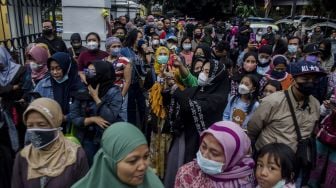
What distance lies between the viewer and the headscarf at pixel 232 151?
7.74 ft

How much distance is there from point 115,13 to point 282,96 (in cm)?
1374

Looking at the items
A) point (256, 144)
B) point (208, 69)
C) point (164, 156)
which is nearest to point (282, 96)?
point (256, 144)

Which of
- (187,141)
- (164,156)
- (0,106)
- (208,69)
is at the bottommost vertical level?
(164,156)

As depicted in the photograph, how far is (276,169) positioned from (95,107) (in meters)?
1.74

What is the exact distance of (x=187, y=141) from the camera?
12.0 ft

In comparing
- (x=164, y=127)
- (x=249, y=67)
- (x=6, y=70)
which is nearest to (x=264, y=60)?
(x=249, y=67)

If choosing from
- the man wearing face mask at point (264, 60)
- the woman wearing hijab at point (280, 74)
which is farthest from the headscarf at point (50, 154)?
the man wearing face mask at point (264, 60)

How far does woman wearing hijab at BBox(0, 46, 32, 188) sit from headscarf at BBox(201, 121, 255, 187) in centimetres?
199

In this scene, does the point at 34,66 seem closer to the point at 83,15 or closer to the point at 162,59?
the point at 162,59

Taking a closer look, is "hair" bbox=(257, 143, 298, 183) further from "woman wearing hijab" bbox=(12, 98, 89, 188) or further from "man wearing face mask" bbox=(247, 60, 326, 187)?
"woman wearing hijab" bbox=(12, 98, 89, 188)

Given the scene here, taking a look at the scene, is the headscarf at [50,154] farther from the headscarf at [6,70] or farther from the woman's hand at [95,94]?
the headscarf at [6,70]

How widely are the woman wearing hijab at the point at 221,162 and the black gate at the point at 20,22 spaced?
456cm

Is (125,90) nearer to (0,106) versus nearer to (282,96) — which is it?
(0,106)

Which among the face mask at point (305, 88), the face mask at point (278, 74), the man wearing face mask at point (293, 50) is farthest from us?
the man wearing face mask at point (293, 50)
